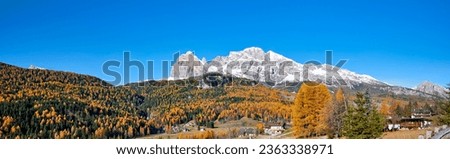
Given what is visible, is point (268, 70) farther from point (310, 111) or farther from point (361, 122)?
point (361, 122)

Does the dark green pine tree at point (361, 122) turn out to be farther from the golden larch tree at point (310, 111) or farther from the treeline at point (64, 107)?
the treeline at point (64, 107)

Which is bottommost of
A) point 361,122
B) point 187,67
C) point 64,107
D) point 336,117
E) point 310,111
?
point 361,122

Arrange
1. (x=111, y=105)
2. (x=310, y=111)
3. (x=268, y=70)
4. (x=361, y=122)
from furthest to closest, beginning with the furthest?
(x=268, y=70) → (x=111, y=105) → (x=310, y=111) → (x=361, y=122)

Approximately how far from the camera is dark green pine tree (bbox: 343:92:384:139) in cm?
2266

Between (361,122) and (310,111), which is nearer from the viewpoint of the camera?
(361,122)

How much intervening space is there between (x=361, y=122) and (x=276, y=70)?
3236cm

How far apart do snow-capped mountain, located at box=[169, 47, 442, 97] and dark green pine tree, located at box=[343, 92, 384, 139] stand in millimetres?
9567

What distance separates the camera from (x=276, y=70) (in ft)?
181

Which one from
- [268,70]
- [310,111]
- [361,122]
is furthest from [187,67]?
[361,122]

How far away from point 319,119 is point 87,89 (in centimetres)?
2396

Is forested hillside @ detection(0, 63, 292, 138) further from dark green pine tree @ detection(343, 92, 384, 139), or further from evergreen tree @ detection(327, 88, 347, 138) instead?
dark green pine tree @ detection(343, 92, 384, 139)

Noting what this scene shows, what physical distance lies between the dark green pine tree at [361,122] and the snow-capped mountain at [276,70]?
377 inches

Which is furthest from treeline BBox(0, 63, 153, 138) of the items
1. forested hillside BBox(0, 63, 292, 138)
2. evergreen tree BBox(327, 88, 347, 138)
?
evergreen tree BBox(327, 88, 347, 138)

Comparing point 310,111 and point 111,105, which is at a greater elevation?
point 111,105
